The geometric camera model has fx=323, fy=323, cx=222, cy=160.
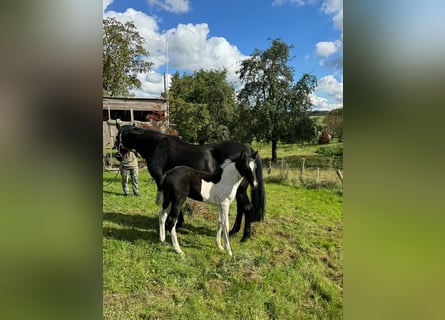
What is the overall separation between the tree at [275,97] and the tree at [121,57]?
746mm

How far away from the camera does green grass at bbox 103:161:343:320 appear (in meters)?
2.19

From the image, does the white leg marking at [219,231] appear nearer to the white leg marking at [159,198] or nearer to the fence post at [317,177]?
the white leg marking at [159,198]

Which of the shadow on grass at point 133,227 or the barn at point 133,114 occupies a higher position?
the barn at point 133,114

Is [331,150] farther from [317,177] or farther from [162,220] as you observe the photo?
[162,220]

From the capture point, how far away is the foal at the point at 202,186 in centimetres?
237

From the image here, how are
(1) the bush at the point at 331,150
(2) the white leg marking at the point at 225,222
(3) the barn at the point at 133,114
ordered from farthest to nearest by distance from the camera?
(2) the white leg marking at the point at 225,222
(3) the barn at the point at 133,114
(1) the bush at the point at 331,150

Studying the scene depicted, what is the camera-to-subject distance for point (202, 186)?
2387mm

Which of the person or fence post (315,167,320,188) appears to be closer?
fence post (315,167,320,188)

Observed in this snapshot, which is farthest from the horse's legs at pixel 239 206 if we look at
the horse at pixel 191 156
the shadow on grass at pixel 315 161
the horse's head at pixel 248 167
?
the shadow on grass at pixel 315 161

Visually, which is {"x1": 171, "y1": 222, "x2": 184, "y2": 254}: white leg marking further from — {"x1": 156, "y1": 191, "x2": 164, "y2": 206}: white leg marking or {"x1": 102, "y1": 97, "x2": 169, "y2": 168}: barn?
{"x1": 102, "y1": 97, "x2": 169, "y2": 168}: barn

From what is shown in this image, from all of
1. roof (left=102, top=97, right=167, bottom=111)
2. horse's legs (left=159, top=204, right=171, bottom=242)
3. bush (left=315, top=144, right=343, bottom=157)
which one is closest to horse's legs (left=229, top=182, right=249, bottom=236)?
horse's legs (left=159, top=204, right=171, bottom=242)

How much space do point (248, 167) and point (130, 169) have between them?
2.97ft

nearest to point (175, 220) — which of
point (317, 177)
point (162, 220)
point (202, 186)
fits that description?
point (162, 220)
